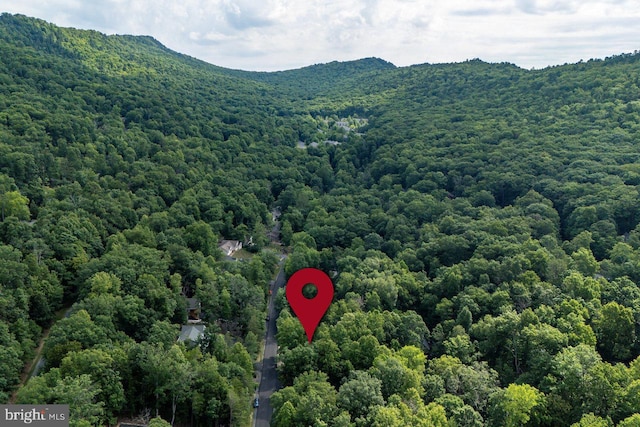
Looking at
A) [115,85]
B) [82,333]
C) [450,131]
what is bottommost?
[82,333]

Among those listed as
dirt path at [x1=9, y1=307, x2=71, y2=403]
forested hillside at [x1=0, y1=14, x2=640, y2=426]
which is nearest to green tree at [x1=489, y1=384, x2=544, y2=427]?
forested hillside at [x1=0, y1=14, x2=640, y2=426]

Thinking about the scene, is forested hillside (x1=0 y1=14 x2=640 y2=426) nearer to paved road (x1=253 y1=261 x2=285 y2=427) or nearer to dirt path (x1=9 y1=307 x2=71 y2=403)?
dirt path (x1=9 y1=307 x2=71 y2=403)

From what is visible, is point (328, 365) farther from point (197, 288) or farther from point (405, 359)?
point (197, 288)

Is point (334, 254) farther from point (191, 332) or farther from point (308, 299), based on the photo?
point (191, 332)

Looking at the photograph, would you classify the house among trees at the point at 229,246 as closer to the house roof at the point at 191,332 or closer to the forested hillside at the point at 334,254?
the forested hillside at the point at 334,254

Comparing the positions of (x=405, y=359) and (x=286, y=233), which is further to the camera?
(x=286, y=233)

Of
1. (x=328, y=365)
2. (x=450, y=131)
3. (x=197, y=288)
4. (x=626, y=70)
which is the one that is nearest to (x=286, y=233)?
(x=197, y=288)

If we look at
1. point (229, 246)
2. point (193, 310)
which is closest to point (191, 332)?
point (193, 310)

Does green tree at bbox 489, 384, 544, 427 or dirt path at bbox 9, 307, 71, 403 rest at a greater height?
green tree at bbox 489, 384, 544, 427
